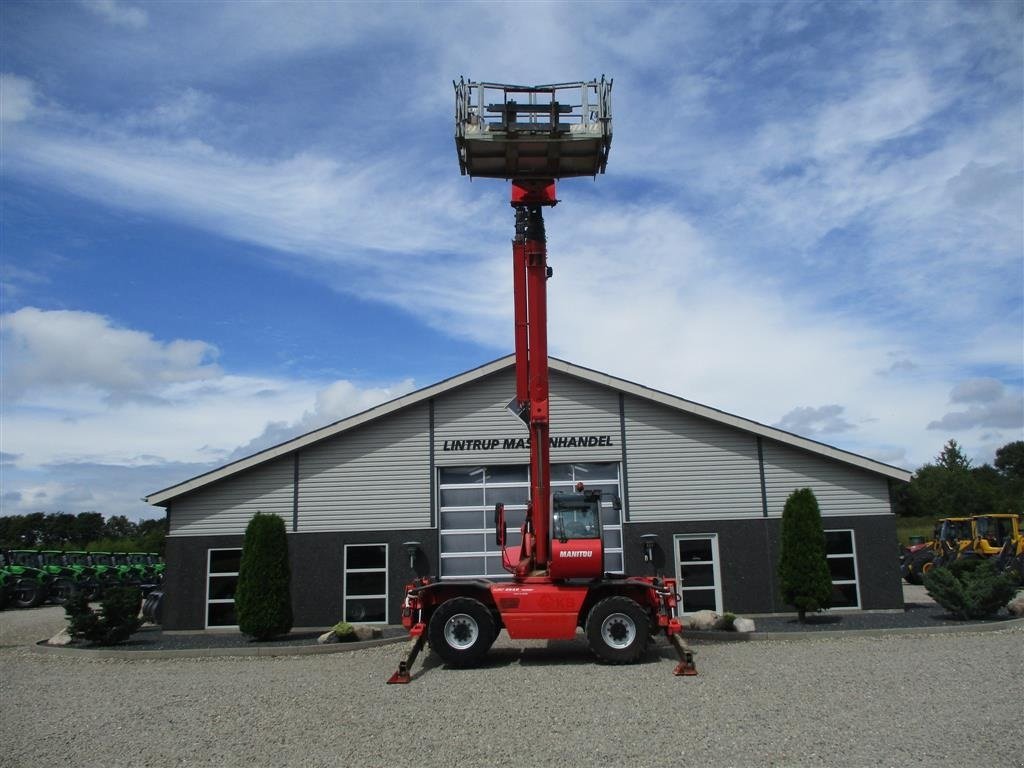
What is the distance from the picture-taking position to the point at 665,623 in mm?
13117

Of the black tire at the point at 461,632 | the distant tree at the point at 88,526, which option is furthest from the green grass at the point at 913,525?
the distant tree at the point at 88,526

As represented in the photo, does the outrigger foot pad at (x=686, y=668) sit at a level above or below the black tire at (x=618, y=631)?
below

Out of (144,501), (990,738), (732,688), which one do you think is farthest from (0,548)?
(990,738)

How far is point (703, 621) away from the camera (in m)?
16.7

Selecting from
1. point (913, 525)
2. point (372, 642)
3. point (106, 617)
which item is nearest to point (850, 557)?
point (372, 642)

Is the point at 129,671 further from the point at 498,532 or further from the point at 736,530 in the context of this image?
the point at 736,530

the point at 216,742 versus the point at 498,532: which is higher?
the point at 498,532

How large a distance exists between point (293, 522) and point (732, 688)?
39.9 feet

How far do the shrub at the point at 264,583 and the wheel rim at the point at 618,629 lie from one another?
724 cm

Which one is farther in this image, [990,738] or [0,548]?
[0,548]

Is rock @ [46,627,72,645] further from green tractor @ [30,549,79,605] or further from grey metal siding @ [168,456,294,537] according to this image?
green tractor @ [30,549,79,605]

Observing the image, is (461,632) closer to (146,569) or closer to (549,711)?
(549,711)

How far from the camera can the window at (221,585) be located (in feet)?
64.3

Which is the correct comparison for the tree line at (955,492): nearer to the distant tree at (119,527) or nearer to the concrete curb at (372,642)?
the concrete curb at (372,642)
